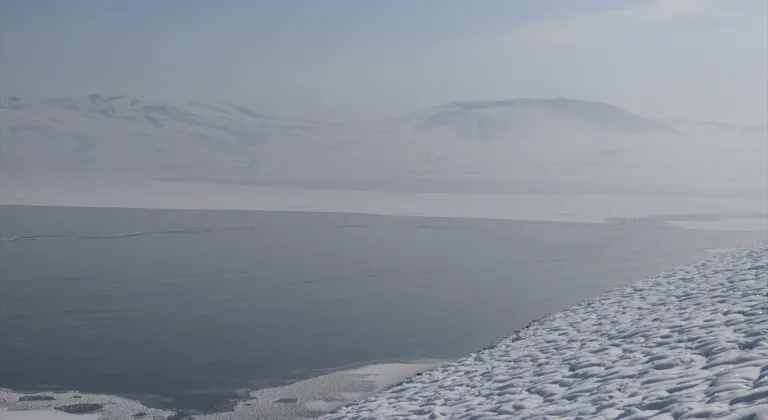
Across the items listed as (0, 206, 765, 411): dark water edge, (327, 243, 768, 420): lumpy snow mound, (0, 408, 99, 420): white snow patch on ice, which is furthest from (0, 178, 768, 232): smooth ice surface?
(0, 408, 99, 420): white snow patch on ice

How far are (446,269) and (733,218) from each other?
54.3 ft

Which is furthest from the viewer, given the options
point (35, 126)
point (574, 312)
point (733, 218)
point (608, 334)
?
point (35, 126)

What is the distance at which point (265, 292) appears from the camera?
42.7 feet

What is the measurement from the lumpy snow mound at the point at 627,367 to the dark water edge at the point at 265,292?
71.5 inches

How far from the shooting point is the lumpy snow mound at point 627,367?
4496 mm

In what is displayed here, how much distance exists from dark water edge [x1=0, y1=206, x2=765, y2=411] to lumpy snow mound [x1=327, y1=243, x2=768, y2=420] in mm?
1815

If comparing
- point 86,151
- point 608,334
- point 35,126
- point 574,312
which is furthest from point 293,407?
point 35,126

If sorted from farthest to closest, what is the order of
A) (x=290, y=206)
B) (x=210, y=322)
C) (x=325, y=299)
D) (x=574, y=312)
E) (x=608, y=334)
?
(x=290, y=206)
(x=325, y=299)
(x=210, y=322)
(x=574, y=312)
(x=608, y=334)

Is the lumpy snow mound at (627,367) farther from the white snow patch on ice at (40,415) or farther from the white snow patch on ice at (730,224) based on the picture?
the white snow patch on ice at (730,224)

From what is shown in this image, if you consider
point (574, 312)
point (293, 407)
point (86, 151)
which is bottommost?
point (293, 407)

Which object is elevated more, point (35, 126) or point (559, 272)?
point (35, 126)

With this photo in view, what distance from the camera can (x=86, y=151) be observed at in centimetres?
7312

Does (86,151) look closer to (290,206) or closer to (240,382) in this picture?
(290,206)

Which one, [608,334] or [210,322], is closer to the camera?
[608,334]
